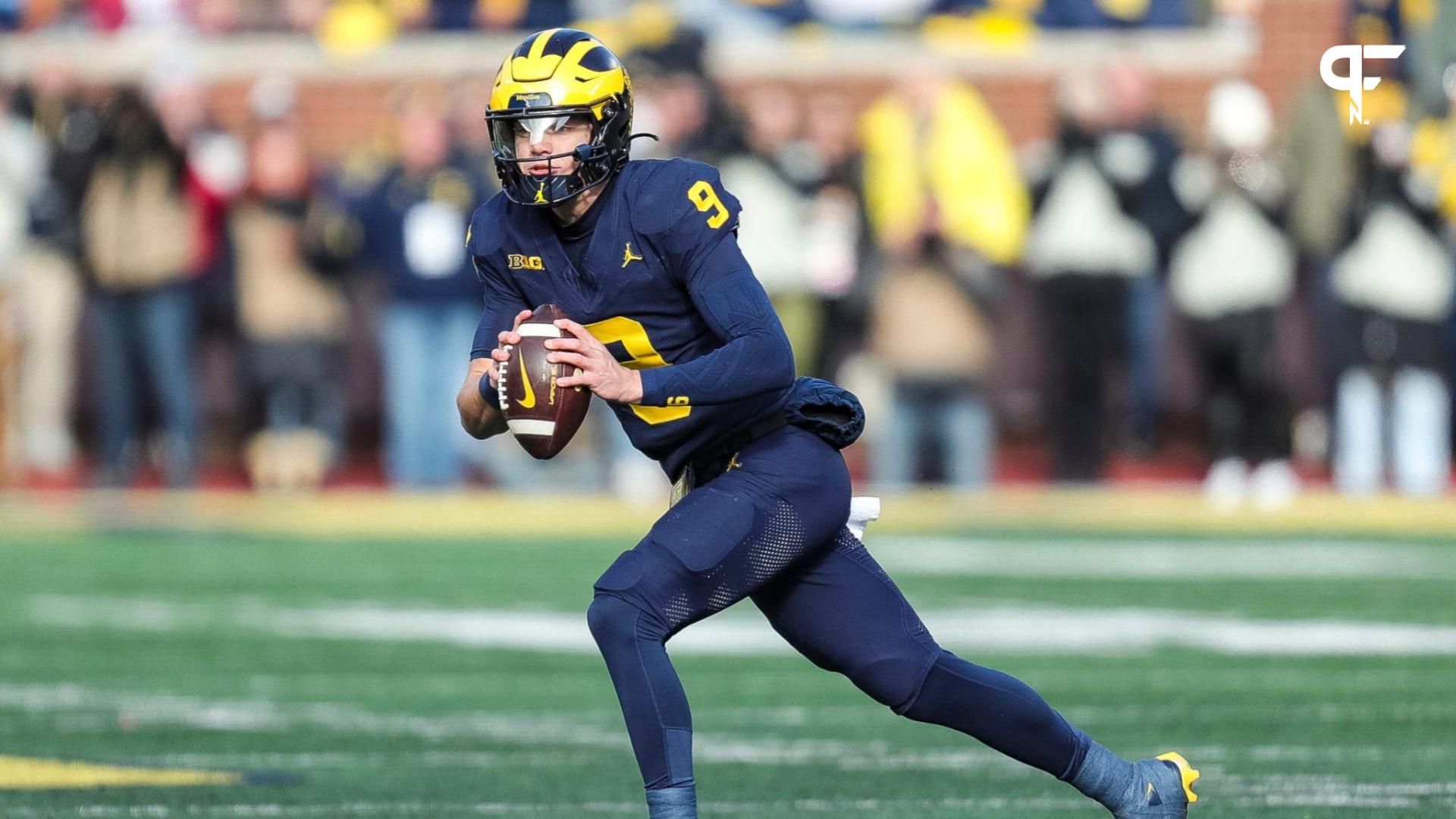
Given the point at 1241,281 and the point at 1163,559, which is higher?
the point at 1241,281

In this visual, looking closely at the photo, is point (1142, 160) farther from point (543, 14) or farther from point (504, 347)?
point (504, 347)

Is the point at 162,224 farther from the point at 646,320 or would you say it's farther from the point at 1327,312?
the point at 646,320

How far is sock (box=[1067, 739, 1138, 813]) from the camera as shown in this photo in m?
5.40

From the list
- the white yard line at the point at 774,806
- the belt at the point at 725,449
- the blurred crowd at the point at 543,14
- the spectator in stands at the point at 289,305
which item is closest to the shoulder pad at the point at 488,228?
the belt at the point at 725,449

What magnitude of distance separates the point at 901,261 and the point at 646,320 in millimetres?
9844

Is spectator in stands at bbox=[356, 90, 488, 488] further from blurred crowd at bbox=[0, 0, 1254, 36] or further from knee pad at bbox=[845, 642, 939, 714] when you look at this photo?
knee pad at bbox=[845, 642, 939, 714]

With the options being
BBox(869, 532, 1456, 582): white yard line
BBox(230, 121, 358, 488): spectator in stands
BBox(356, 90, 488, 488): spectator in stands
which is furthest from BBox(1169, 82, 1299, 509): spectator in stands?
BBox(230, 121, 358, 488): spectator in stands

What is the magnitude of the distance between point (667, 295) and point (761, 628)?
5.88 meters

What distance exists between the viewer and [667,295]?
5.24m

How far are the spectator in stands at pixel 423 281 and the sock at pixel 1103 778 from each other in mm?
9902

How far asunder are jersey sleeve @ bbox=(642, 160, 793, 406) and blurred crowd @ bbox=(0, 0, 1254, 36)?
12783 millimetres

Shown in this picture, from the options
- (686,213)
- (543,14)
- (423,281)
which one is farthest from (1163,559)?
(686,213)

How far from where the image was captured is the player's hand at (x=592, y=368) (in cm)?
500

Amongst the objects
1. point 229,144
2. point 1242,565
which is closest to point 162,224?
point 229,144
